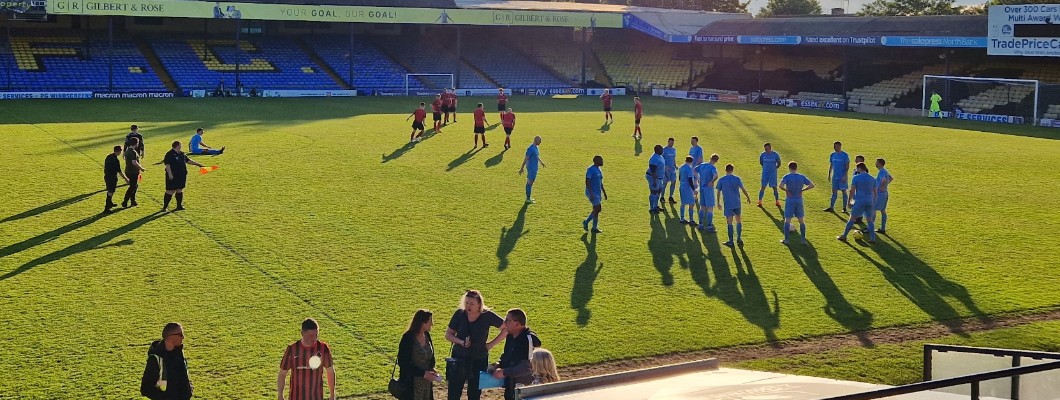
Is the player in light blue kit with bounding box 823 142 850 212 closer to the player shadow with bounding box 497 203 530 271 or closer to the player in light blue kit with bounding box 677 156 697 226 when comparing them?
the player in light blue kit with bounding box 677 156 697 226

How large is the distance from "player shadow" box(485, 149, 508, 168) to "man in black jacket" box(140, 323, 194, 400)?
18773 millimetres

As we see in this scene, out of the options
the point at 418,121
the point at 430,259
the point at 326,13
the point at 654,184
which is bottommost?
the point at 430,259

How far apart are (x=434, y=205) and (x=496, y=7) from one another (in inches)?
1667

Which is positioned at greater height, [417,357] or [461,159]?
[461,159]

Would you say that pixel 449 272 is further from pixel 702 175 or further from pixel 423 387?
pixel 423 387

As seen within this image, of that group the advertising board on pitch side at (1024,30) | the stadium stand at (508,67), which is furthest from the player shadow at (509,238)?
the stadium stand at (508,67)

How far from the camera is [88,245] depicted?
17469 millimetres

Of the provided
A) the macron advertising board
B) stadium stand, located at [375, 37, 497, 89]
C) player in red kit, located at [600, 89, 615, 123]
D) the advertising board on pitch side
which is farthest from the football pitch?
stadium stand, located at [375, 37, 497, 89]

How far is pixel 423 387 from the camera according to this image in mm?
9258

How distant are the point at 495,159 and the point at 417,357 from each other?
Answer: 19.8 metres

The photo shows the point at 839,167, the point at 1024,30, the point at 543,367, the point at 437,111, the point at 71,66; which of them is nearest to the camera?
the point at 543,367

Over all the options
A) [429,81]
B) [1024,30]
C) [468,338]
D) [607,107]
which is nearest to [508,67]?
[429,81]

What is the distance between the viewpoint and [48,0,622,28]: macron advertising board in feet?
161

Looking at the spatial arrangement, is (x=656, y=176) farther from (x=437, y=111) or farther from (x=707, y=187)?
(x=437, y=111)
